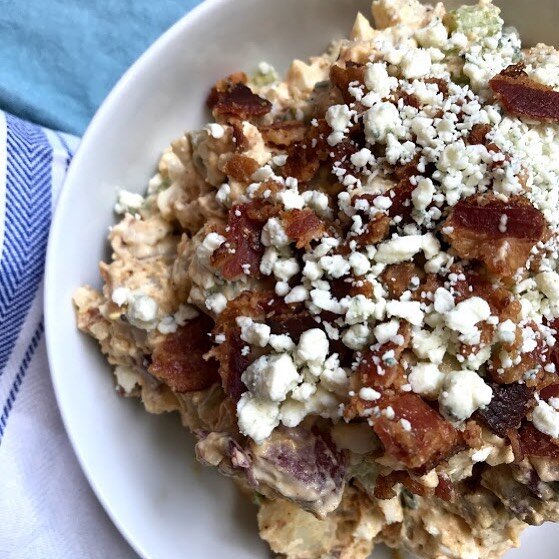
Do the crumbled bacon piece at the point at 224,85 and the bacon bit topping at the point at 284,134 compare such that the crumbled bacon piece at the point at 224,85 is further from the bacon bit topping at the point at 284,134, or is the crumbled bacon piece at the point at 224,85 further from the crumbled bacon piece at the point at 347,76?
the crumbled bacon piece at the point at 347,76

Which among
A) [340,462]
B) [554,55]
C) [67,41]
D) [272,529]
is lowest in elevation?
[272,529]

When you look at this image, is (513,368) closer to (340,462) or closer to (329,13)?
(340,462)

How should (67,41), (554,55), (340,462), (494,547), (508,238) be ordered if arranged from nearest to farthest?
(508,238)
(340,462)
(554,55)
(494,547)
(67,41)

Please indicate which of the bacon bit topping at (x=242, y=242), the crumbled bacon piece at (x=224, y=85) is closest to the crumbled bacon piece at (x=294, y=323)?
the bacon bit topping at (x=242, y=242)

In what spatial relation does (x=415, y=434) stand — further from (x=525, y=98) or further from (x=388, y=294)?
(x=525, y=98)

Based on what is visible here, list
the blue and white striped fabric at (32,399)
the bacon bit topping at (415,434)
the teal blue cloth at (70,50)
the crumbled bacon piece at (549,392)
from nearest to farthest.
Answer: the bacon bit topping at (415,434), the crumbled bacon piece at (549,392), the blue and white striped fabric at (32,399), the teal blue cloth at (70,50)

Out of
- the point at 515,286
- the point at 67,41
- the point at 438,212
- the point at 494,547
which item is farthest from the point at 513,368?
the point at 67,41
